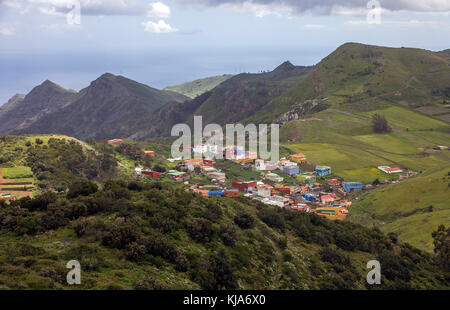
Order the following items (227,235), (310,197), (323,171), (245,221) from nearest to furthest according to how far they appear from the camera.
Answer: (227,235)
(245,221)
(310,197)
(323,171)

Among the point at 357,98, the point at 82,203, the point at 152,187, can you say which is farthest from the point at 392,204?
the point at 357,98

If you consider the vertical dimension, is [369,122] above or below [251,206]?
above

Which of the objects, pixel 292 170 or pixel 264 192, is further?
pixel 292 170

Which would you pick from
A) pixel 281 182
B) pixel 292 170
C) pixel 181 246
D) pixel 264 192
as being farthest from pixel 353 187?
pixel 181 246

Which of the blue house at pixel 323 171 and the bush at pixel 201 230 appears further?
the blue house at pixel 323 171

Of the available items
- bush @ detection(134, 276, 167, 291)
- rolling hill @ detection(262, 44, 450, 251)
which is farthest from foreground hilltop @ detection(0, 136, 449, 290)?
rolling hill @ detection(262, 44, 450, 251)

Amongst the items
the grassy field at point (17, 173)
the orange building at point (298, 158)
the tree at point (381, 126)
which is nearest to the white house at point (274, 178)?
the orange building at point (298, 158)

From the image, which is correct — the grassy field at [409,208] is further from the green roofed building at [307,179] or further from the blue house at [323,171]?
the blue house at [323,171]

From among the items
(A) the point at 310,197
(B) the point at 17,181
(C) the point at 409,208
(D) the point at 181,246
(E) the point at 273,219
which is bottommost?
(A) the point at 310,197

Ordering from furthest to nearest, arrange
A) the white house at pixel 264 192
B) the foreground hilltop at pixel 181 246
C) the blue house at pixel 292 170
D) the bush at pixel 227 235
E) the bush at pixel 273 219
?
the blue house at pixel 292 170 < the white house at pixel 264 192 < the bush at pixel 273 219 < the bush at pixel 227 235 < the foreground hilltop at pixel 181 246

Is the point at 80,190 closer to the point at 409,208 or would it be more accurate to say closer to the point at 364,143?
the point at 409,208
